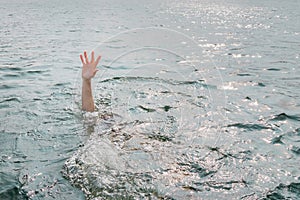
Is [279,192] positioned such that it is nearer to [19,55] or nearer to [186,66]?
[186,66]

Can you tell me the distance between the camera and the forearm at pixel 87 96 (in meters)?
7.55

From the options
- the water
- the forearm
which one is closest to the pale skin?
the forearm

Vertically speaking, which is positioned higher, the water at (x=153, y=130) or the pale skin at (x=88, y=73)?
the pale skin at (x=88, y=73)

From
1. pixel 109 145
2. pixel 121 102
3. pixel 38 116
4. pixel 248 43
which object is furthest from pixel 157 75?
pixel 248 43

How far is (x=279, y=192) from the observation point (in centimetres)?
498

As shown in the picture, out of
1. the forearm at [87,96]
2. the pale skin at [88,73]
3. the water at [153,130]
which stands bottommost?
the water at [153,130]

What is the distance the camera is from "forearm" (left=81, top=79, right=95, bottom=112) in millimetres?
7547

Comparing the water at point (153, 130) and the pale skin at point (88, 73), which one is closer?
the water at point (153, 130)

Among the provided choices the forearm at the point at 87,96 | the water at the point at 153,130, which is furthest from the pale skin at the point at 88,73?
the water at the point at 153,130

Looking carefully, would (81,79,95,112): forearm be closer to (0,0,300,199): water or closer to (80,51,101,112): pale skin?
(80,51,101,112): pale skin

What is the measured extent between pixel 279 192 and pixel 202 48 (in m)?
13.8

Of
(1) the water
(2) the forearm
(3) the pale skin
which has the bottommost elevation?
(1) the water

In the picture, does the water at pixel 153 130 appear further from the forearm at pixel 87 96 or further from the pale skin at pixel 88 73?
the pale skin at pixel 88 73

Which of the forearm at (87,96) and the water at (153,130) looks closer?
the water at (153,130)
